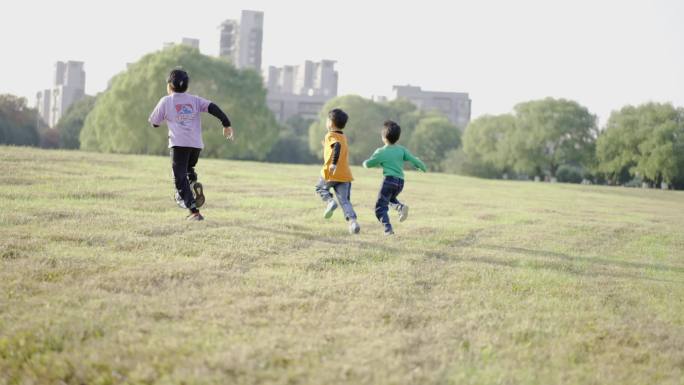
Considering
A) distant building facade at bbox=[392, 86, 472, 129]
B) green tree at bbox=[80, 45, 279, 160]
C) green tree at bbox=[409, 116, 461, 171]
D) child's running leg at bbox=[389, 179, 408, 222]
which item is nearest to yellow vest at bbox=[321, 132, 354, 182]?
child's running leg at bbox=[389, 179, 408, 222]

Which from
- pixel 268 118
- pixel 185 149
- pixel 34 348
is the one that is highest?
pixel 268 118

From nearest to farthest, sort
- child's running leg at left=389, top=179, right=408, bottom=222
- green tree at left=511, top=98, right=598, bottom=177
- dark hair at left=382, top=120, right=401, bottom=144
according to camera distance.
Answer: child's running leg at left=389, top=179, right=408, bottom=222 → dark hair at left=382, top=120, right=401, bottom=144 → green tree at left=511, top=98, right=598, bottom=177

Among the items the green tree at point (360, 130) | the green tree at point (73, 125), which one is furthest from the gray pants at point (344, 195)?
the green tree at point (73, 125)

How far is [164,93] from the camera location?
5372 cm

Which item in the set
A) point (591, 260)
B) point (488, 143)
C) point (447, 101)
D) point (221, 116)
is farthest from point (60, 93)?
point (591, 260)

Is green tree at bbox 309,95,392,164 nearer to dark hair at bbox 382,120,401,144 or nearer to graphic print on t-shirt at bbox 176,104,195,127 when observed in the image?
dark hair at bbox 382,120,401,144

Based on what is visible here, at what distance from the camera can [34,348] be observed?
4.78 m

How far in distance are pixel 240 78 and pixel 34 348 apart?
58491 millimetres

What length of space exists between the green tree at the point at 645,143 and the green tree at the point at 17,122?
5864 centimetres

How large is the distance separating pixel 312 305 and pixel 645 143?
2621 inches

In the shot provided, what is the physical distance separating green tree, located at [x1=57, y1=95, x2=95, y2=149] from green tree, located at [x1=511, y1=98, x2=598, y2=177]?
2002 inches

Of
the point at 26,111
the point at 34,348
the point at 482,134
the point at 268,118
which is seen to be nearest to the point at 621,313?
the point at 34,348

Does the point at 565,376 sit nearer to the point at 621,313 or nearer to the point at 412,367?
the point at 412,367

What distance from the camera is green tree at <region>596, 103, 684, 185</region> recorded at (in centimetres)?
6431
